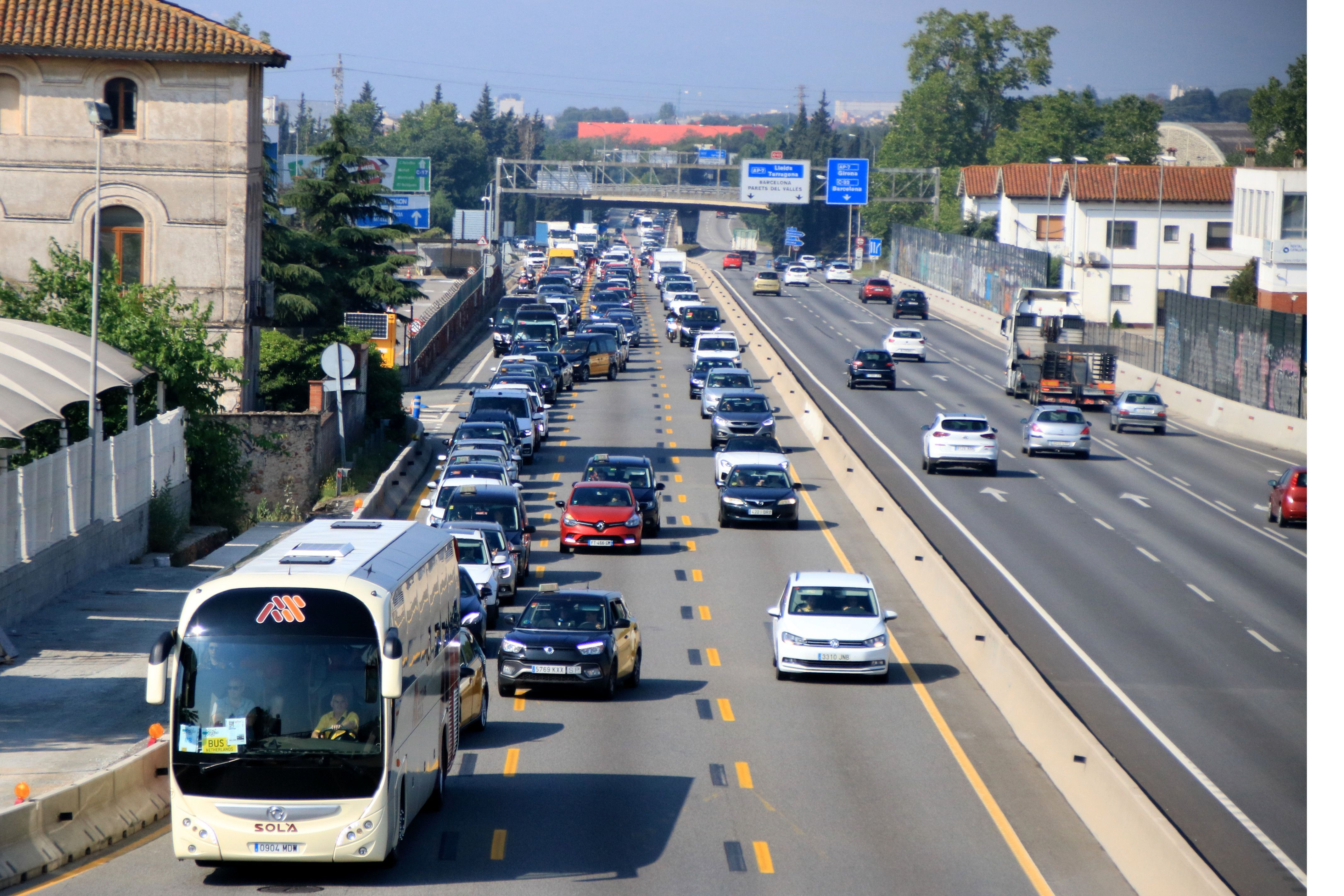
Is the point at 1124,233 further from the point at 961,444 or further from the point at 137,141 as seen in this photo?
the point at 137,141

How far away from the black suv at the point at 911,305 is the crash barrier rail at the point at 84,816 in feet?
271

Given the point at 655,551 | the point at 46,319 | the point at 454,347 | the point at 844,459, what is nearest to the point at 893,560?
the point at 655,551

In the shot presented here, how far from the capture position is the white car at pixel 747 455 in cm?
4003

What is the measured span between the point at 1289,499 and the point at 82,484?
2694 centimetres

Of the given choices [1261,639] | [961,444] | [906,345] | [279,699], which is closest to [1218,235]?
[906,345]

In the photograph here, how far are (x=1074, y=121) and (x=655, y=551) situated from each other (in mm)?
111913

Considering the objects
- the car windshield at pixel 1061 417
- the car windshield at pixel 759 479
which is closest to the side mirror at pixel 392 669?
the car windshield at pixel 759 479

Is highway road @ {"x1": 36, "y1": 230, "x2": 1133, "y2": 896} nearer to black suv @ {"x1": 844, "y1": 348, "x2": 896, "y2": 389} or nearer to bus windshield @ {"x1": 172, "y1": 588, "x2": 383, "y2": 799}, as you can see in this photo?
bus windshield @ {"x1": 172, "y1": 588, "x2": 383, "y2": 799}

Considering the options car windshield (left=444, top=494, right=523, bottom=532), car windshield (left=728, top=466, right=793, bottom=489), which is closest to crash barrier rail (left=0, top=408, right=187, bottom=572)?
car windshield (left=444, top=494, right=523, bottom=532)

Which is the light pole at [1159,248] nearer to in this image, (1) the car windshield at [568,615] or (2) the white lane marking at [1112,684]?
(2) the white lane marking at [1112,684]

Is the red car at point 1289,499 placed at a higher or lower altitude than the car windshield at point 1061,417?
lower

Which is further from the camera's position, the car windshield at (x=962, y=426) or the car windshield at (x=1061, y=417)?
the car windshield at (x=1061, y=417)

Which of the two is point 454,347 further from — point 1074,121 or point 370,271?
point 1074,121

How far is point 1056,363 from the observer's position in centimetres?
6056
